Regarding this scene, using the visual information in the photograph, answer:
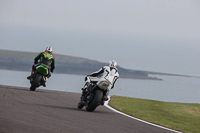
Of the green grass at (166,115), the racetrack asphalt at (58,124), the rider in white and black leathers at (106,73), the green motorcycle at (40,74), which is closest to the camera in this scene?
the racetrack asphalt at (58,124)

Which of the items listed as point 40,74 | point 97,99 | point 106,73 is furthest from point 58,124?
point 40,74

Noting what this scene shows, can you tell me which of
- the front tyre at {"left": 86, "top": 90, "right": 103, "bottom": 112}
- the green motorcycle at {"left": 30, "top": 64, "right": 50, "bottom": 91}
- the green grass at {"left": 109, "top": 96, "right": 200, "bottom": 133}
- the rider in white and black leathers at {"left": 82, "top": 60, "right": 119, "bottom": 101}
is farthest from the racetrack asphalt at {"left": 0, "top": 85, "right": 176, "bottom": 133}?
the green motorcycle at {"left": 30, "top": 64, "right": 50, "bottom": 91}

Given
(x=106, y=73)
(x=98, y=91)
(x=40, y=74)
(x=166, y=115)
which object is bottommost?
(x=166, y=115)

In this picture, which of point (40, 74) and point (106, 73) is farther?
point (40, 74)

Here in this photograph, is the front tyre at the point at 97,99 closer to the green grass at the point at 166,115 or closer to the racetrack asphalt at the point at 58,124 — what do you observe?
the racetrack asphalt at the point at 58,124

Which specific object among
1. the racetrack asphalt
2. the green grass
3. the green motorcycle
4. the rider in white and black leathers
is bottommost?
the racetrack asphalt

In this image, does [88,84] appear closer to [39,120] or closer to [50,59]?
[39,120]

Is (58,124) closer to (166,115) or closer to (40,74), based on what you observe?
(166,115)

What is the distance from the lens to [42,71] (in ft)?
71.0

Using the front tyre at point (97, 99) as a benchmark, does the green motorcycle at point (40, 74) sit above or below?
above

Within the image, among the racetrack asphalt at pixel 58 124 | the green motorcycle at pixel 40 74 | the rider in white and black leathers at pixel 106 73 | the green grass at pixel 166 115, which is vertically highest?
the green motorcycle at pixel 40 74

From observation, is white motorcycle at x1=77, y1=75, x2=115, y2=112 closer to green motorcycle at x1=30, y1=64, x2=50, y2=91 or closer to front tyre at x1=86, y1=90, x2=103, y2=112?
front tyre at x1=86, y1=90, x2=103, y2=112

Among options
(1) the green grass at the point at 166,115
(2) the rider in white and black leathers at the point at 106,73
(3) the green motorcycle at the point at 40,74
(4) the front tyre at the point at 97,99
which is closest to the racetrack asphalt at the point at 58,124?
(4) the front tyre at the point at 97,99

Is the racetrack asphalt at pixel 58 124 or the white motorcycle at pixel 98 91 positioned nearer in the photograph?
the racetrack asphalt at pixel 58 124
